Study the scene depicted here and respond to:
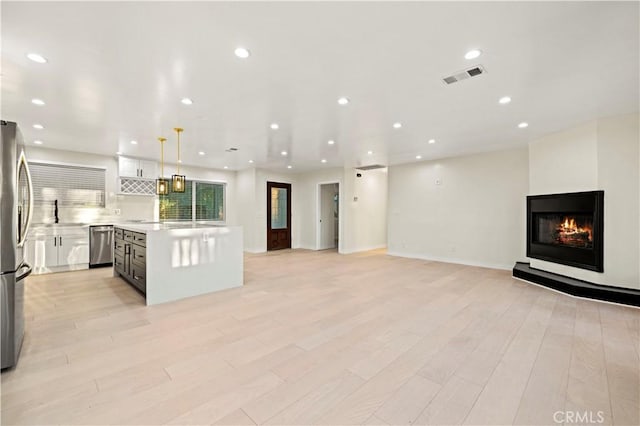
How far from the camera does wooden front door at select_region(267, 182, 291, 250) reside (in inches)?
344

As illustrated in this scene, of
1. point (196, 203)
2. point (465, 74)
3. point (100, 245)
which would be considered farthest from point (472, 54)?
point (196, 203)

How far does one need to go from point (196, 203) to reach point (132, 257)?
4.19m

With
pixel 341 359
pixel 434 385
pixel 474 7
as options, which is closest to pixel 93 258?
pixel 341 359

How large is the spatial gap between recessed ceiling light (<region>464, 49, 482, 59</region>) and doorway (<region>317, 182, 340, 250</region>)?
633cm

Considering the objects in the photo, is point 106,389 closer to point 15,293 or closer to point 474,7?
point 15,293

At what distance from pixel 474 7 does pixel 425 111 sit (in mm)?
1916

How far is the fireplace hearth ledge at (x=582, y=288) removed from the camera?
143 inches

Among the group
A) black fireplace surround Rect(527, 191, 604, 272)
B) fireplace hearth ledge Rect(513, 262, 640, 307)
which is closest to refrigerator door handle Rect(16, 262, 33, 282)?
fireplace hearth ledge Rect(513, 262, 640, 307)

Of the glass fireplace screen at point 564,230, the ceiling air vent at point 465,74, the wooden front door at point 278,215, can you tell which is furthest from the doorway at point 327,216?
the ceiling air vent at point 465,74

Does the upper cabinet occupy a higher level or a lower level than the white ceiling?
lower

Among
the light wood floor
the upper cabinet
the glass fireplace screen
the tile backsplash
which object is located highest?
the upper cabinet

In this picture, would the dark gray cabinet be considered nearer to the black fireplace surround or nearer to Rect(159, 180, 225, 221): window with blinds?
Rect(159, 180, 225, 221): window with blinds

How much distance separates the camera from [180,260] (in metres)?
3.87

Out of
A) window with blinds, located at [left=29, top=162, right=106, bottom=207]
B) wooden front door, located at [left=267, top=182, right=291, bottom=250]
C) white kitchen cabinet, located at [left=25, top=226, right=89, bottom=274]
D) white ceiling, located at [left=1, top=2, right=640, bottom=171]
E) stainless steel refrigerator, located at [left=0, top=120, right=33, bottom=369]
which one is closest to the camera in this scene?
white ceiling, located at [left=1, top=2, right=640, bottom=171]
